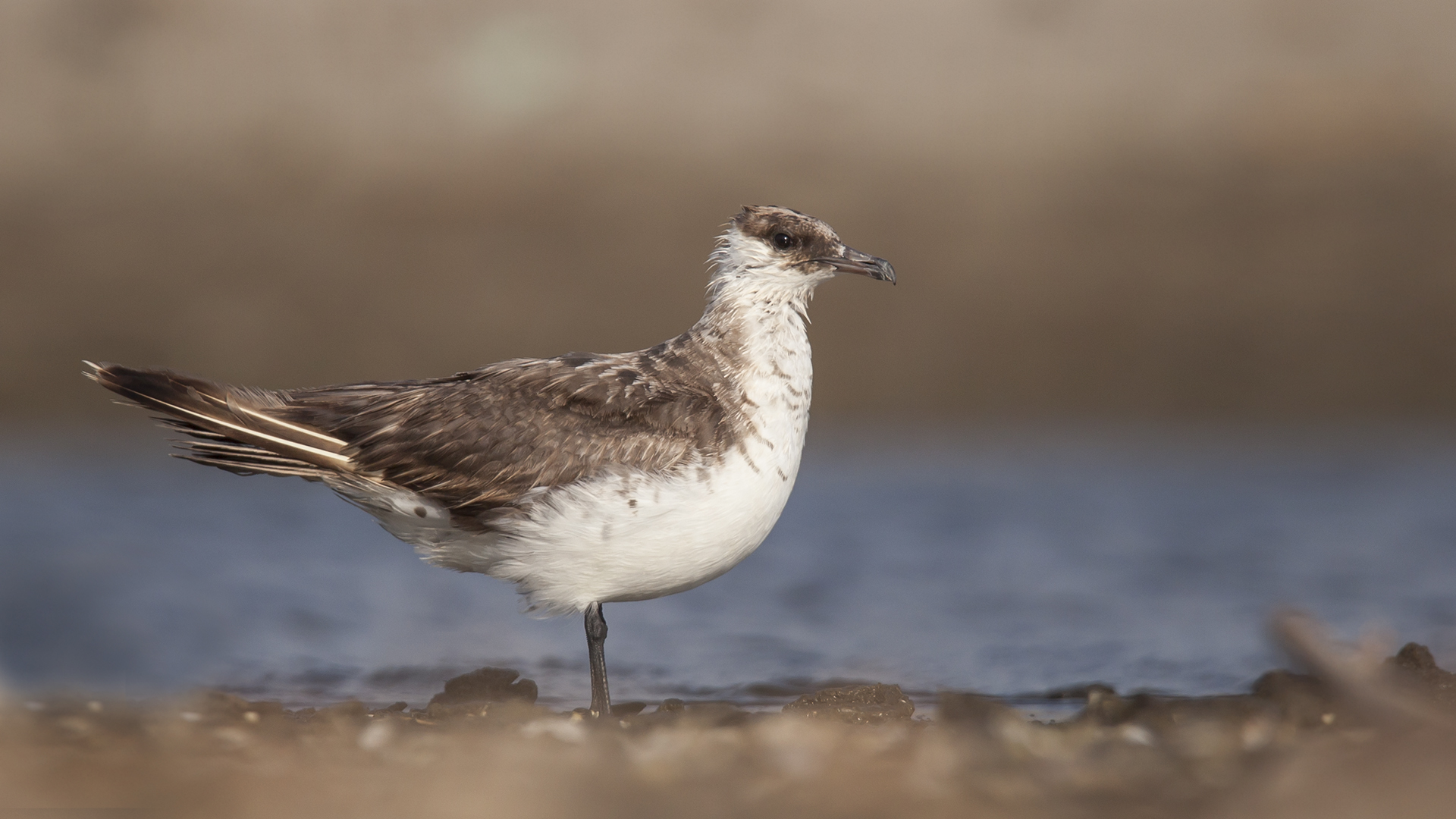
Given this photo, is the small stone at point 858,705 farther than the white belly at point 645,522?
Yes

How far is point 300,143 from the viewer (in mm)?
15148

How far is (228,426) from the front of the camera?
236 inches

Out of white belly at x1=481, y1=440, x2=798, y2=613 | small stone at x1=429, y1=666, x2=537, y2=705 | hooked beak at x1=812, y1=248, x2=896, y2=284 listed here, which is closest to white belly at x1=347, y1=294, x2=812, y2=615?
white belly at x1=481, y1=440, x2=798, y2=613

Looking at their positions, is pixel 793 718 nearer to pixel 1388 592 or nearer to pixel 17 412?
pixel 1388 592

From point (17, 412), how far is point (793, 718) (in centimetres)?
1041

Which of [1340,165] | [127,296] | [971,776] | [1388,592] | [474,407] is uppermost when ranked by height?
[1340,165]

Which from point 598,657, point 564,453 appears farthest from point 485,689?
point 564,453

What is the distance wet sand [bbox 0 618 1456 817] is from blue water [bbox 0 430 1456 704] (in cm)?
82

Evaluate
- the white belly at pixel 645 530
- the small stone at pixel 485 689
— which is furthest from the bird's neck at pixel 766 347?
the small stone at pixel 485 689

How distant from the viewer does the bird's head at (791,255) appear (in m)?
6.53

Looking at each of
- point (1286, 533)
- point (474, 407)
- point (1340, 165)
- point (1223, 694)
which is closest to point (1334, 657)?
point (1223, 694)

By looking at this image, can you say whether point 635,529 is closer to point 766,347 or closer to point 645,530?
point 645,530

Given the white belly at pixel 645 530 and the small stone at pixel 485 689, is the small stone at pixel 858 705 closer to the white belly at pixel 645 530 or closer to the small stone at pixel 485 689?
the white belly at pixel 645 530

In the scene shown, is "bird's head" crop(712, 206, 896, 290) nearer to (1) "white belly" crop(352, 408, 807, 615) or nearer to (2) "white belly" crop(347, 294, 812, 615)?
(2) "white belly" crop(347, 294, 812, 615)
